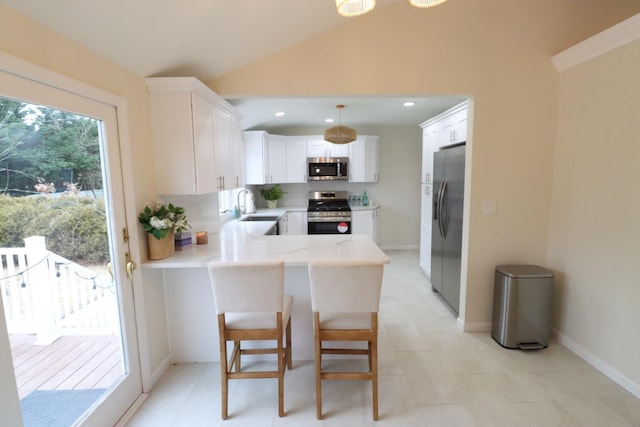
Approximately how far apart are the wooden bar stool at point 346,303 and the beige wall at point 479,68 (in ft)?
5.36

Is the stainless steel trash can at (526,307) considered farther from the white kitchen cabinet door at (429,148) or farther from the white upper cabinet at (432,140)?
the white kitchen cabinet door at (429,148)

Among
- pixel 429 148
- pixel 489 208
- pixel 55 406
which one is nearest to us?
pixel 55 406

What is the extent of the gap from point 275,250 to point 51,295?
4.32 feet

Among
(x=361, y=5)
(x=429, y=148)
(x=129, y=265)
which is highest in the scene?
(x=361, y=5)

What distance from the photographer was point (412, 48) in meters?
2.63

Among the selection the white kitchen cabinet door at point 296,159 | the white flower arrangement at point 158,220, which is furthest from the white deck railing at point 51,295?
the white kitchen cabinet door at point 296,159

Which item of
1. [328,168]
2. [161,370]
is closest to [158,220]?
[161,370]

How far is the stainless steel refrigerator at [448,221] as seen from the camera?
9.91 feet

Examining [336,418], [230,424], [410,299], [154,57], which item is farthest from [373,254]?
[154,57]

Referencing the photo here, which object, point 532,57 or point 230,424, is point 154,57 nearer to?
point 230,424

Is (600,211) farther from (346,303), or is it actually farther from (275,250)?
(275,250)

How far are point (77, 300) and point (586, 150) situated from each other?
3.69m

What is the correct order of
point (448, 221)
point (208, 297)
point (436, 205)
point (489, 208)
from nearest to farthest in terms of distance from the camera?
1. point (208, 297)
2. point (489, 208)
3. point (448, 221)
4. point (436, 205)

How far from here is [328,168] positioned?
558cm
